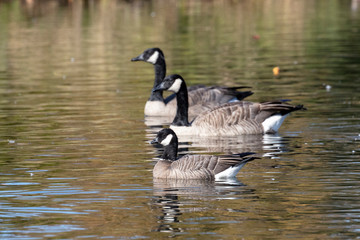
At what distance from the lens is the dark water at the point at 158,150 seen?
11.4 m

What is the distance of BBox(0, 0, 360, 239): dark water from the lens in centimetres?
1139

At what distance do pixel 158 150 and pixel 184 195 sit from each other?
186 inches

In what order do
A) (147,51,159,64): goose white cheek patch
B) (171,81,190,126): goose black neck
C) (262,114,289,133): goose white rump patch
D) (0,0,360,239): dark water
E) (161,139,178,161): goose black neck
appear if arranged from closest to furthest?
(0,0,360,239): dark water < (161,139,178,161): goose black neck < (262,114,289,133): goose white rump patch < (171,81,190,126): goose black neck < (147,51,159,64): goose white cheek patch

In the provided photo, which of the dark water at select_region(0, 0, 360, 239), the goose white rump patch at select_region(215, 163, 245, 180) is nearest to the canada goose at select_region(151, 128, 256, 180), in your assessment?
the goose white rump patch at select_region(215, 163, 245, 180)

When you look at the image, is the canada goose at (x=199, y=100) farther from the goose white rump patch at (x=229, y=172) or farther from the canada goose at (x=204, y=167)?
the goose white rump patch at (x=229, y=172)

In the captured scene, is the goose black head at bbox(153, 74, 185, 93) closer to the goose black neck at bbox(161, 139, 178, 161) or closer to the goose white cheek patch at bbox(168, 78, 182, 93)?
the goose white cheek patch at bbox(168, 78, 182, 93)

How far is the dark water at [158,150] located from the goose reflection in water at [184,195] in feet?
0.06

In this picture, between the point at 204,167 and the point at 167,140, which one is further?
the point at 167,140

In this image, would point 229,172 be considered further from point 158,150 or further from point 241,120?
point 241,120

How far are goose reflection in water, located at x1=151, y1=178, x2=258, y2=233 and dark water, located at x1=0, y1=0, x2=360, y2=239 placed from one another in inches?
0.7

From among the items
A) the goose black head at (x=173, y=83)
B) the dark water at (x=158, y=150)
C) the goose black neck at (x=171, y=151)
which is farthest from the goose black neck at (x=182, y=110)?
the goose black neck at (x=171, y=151)

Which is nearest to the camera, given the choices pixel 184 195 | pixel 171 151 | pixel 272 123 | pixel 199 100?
pixel 184 195

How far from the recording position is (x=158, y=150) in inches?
693

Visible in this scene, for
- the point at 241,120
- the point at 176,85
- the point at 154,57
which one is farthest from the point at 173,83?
the point at 154,57
